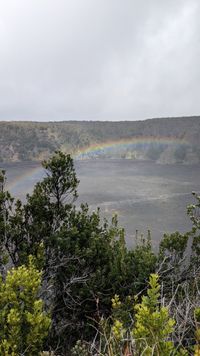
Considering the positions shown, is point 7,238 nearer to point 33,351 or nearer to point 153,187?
point 33,351

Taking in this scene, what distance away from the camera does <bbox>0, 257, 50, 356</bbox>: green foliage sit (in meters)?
4.86

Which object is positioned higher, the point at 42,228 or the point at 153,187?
the point at 42,228

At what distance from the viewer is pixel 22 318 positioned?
17.0 ft

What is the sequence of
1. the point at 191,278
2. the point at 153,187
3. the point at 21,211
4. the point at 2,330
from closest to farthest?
the point at 2,330
the point at 21,211
the point at 191,278
the point at 153,187

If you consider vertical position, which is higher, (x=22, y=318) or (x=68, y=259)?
(x=22, y=318)

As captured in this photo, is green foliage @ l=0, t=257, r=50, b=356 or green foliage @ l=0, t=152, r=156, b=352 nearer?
green foliage @ l=0, t=257, r=50, b=356

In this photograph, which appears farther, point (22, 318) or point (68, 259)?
point (68, 259)

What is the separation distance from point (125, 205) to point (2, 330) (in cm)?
8228

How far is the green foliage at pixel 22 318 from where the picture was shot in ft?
15.9

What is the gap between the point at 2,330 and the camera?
16.5ft

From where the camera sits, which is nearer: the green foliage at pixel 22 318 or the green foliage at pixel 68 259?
the green foliage at pixel 22 318

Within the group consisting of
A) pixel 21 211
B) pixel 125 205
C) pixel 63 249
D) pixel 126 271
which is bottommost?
pixel 125 205

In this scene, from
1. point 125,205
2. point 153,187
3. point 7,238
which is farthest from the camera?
point 153,187

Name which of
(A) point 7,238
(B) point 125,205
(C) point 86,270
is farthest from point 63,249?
(B) point 125,205
